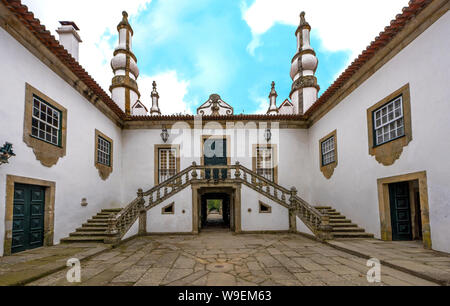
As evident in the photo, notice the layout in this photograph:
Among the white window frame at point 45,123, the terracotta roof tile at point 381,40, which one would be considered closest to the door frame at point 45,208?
the white window frame at point 45,123

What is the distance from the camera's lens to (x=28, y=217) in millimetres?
6367

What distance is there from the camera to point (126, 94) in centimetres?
1409

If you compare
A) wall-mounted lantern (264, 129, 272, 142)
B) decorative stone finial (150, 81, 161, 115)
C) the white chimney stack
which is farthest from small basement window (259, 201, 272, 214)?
decorative stone finial (150, 81, 161, 115)

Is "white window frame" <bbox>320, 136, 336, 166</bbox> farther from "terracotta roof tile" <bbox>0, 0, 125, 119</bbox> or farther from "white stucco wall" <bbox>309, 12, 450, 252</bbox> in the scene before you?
"terracotta roof tile" <bbox>0, 0, 125, 119</bbox>

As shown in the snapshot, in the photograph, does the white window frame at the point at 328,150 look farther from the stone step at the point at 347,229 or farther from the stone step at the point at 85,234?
the stone step at the point at 85,234

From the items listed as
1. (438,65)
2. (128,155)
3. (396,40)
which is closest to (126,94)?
(128,155)

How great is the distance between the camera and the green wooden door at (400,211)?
23.8 ft

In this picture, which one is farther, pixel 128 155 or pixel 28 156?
pixel 128 155

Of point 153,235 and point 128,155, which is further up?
point 128,155

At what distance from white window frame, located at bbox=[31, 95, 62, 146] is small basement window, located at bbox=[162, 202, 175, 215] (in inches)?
170

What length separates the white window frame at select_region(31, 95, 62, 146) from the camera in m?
6.61

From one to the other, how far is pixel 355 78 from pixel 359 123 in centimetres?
157

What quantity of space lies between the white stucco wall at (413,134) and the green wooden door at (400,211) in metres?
0.41
